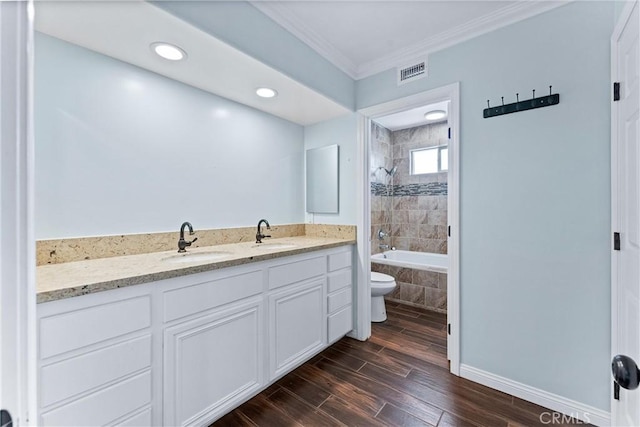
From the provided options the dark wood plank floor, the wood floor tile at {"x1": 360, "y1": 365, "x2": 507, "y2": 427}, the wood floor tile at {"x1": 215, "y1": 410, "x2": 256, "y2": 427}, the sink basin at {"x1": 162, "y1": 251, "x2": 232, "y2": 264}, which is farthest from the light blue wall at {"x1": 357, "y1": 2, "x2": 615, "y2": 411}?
the sink basin at {"x1": 162, "y1": 251, "x2": 232, "y2": 264}

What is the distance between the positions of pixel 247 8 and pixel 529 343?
9.09ft

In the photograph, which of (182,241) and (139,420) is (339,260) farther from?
(139,420)

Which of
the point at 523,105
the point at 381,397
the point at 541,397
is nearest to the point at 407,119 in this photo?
the point at 523,105

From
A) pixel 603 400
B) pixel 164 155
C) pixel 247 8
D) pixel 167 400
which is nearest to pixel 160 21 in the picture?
pixel 247 8

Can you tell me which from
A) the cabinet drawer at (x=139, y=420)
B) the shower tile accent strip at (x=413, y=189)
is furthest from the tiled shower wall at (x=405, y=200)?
the cabinet drawer at (x=139, y=420)

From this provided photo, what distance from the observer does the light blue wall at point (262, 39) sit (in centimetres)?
139

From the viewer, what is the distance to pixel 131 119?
1685mm

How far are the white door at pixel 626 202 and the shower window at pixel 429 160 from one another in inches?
102

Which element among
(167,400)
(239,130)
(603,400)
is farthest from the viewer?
(239,130)

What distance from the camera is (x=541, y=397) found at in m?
1.67

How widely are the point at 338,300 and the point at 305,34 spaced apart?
2143 millimetres

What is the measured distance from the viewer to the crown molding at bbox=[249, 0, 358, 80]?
1704 millimetres

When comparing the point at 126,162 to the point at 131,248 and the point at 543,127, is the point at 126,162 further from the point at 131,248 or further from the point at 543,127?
the point at 543,127

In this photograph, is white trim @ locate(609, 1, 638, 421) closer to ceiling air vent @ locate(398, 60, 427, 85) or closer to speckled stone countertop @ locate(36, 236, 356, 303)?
ceiling air vent @ locate(398, 60, 427, 85)
